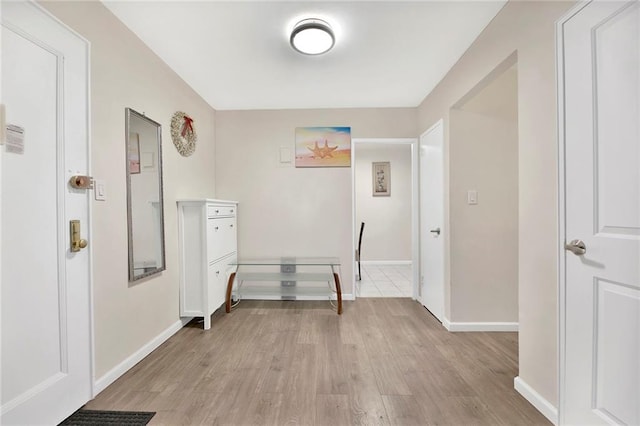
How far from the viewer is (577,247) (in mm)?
1183

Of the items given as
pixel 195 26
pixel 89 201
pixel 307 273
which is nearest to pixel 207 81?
pixel 195 26

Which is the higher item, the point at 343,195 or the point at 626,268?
the point at 343,195

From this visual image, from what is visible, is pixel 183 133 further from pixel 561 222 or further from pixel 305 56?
pixel 561 222

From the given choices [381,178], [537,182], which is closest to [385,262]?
[381,178]

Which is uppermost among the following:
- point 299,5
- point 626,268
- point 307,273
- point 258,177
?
point 299,5

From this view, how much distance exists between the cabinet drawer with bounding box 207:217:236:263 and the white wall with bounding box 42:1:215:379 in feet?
1.08

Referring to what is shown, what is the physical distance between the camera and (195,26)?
6.04 ft

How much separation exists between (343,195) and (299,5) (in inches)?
81.7

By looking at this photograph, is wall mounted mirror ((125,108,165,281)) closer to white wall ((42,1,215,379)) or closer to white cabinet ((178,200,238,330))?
white wall ((42,1,215,379))

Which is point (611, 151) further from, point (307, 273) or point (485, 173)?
point (307, 273)

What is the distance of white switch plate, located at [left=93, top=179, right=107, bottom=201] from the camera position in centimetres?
161

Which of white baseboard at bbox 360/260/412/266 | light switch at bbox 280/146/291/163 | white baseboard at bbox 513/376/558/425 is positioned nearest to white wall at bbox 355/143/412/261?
white baseboard at bbox 360/260/412/266

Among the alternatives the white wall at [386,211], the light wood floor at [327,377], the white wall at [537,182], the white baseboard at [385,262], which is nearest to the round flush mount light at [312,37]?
the white wall at [537,182]

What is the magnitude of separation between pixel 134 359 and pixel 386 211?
4.78m
